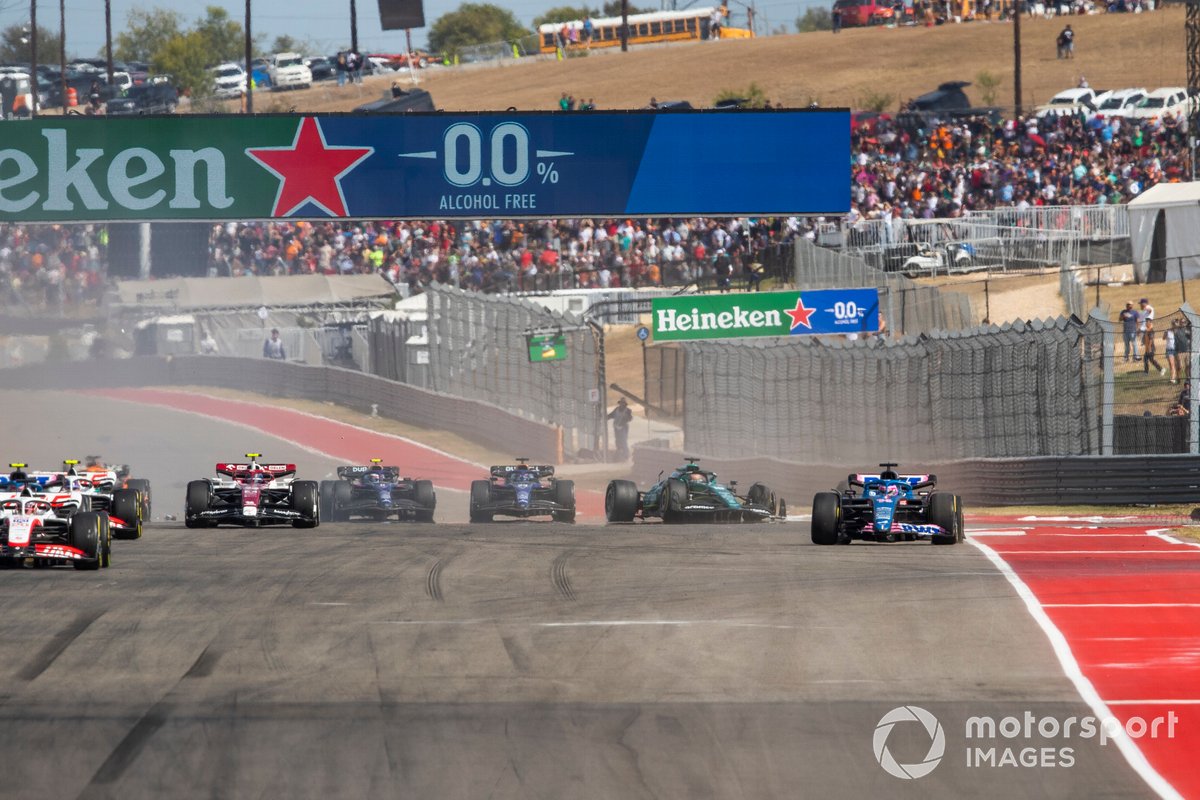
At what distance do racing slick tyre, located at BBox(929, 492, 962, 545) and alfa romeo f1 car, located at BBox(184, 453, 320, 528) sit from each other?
→ 7.86 m

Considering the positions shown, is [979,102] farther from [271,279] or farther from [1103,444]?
[1103,444]

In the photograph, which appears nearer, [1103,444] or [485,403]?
[1103,444]

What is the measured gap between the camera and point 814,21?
140500 mm

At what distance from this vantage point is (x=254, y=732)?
10.6 meters

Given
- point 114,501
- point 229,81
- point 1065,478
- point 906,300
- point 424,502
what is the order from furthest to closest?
point 229,81 < point 906,300 < point 424,502 < point 1065,478 < point 114,501

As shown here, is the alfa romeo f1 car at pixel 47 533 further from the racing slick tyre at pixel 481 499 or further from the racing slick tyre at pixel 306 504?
the racing slick tyre at pixel 481 499

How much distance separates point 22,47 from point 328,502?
91.5 metres

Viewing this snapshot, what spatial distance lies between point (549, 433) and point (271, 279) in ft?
40.3

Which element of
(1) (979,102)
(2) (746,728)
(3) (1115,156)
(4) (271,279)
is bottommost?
(2) (746,728)

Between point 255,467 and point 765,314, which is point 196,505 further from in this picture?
point 765,314

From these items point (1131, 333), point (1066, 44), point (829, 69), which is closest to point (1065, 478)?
point (1131, 333)

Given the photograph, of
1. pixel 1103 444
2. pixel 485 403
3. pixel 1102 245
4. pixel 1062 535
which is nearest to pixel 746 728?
pixel 1062 535

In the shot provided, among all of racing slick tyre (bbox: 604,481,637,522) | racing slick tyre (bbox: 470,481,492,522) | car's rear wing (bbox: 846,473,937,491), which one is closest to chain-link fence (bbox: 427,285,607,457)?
racing slick tyre (bbox: 470,481,492,522)

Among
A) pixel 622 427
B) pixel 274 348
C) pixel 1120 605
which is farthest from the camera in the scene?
pixel 274 348
